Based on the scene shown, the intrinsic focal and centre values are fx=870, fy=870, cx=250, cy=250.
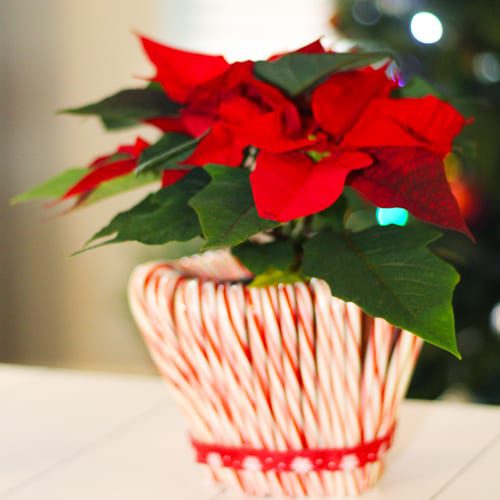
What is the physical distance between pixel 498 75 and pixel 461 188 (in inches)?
7.7

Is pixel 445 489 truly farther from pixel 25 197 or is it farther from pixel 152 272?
pixel 25 197

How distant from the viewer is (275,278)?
63 cm

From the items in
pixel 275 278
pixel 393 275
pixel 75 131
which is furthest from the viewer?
pixel 75 131

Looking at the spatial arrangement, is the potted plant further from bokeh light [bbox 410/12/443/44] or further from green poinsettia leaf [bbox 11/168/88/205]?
bokeh light [bbox 410/12/443/44]

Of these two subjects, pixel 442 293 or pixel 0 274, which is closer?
pixel 442 293

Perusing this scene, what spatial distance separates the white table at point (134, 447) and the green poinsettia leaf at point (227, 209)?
219 millimetres

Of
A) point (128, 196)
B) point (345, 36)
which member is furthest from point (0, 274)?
point (345, 36)

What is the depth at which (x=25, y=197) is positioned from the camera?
686 millimetres

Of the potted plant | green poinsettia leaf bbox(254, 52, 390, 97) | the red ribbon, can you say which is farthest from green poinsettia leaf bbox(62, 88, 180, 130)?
the red ribbon

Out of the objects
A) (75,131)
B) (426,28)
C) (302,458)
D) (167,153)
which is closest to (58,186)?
(167,153)

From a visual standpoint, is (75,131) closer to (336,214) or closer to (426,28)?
(426,28)

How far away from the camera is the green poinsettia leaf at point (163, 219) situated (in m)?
0.57

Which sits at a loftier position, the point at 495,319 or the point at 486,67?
the point at 486,67

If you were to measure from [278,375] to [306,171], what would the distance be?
0.46 feet
